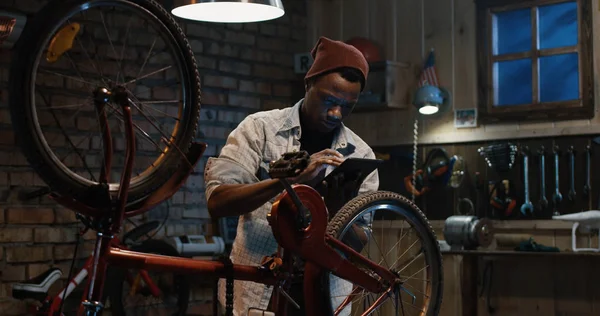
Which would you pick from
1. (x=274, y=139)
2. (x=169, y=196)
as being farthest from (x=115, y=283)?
(x=169, y=196)

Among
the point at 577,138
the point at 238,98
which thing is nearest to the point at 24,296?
the point at 238,98

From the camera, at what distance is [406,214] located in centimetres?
254

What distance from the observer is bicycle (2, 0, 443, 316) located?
1.89m

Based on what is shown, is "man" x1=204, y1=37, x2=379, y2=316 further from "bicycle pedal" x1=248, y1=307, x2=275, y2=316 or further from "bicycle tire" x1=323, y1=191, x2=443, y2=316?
"bicycle pedal" x1=248, y1=307, x2=275, y2=316

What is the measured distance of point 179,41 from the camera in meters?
2.19

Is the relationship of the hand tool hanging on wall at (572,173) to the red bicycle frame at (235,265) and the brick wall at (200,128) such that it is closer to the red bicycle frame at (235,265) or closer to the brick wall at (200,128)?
the brick wall at (200,128)

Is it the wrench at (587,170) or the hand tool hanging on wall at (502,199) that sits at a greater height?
the wrench at (587,170)

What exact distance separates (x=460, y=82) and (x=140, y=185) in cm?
405

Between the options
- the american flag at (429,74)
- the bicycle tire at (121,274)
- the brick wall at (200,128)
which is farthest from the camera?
the american flag at (429,74)

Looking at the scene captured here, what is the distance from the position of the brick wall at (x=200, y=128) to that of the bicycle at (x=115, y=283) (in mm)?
173

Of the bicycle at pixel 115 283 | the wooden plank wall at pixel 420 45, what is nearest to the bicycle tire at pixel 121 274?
the bicycle at pixel 115 283

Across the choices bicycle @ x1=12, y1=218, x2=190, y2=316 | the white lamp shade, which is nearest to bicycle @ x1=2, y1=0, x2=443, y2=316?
the white lamp shade

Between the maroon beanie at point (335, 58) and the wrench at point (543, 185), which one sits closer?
the maroon beanie at point (335, 58)

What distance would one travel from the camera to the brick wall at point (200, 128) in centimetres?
491
